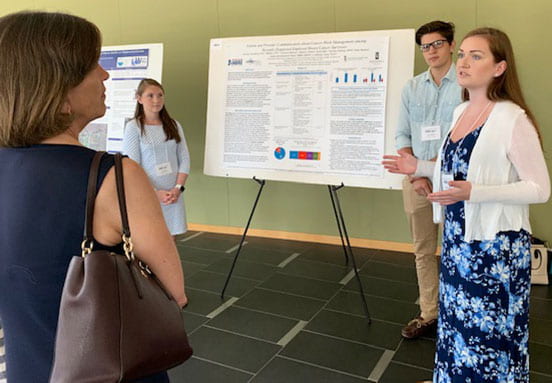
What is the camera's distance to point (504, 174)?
1.60 meters

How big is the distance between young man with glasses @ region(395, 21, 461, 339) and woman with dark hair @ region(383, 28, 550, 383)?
0.73 metres

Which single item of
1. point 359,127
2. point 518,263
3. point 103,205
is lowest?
point 518,263

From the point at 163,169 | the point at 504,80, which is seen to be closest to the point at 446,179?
the point at 504,80

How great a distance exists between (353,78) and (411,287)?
5.44 ft

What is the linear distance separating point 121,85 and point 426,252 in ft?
9.26

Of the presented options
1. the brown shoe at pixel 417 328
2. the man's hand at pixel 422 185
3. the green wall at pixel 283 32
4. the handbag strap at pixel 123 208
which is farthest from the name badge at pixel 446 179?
the green wall at pixel 283 32

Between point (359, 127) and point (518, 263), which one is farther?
point (359, 127)

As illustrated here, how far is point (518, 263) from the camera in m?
1.62

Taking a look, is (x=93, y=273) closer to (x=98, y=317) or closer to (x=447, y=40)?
(x=98, y=317)

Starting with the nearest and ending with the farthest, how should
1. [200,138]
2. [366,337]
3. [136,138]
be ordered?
[366,337] < [136,138] < [200,138]

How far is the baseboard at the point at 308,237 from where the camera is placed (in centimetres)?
Result: 423

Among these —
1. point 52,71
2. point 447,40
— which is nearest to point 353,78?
point 447,40

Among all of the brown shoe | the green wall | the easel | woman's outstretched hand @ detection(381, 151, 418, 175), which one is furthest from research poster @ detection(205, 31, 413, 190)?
the green wall

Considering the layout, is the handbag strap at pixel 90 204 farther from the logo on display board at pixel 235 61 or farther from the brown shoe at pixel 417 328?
the logo on display board at pixel 235 61
